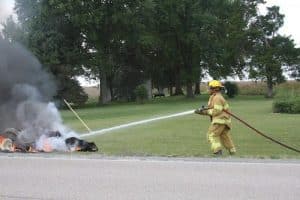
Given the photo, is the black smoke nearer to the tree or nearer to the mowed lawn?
the mowed lawn

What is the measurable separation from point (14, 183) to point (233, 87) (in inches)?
1852

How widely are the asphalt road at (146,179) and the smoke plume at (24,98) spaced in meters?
2.82

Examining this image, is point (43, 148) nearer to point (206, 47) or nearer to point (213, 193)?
A: point (213, 193)

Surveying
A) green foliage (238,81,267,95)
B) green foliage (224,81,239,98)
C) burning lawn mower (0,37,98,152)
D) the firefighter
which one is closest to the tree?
green foliage (224,81,239,98)

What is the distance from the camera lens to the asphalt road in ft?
26.6

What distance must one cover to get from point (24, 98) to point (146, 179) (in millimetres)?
7048

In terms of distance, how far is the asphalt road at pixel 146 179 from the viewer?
8.10 m

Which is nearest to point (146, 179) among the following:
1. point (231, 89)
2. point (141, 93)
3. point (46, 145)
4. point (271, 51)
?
point (46, 145)

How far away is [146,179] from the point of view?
30.5 ft

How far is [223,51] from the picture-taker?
176 ft

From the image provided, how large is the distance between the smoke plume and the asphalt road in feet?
9.24

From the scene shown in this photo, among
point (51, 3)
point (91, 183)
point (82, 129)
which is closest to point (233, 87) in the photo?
point (51, 3)

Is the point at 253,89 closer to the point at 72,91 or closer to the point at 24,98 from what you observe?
the point at 72,91

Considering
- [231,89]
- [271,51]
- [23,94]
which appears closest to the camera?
[23,94]
